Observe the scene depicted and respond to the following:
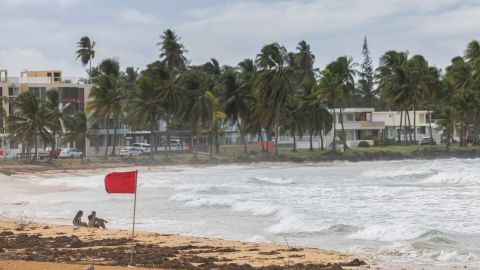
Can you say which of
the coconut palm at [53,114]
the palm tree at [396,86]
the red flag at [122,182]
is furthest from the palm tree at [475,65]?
the red flag at [122,182]

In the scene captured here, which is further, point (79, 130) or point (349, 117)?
point (349, 117)

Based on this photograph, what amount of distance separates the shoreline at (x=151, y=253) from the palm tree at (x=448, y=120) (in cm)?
7335

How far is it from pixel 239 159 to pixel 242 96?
8536 mm

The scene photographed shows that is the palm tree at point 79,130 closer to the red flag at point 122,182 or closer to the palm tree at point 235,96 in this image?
the palm tree at point 235,96

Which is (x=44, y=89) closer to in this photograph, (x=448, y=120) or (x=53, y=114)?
(x=53, y=114)

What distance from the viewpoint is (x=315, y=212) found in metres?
25.1

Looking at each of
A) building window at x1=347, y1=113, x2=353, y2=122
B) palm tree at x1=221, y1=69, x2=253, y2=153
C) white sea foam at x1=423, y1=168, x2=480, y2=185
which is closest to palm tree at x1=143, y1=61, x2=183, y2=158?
palm tree at x1=221, y1=69, x2=253, y2=153

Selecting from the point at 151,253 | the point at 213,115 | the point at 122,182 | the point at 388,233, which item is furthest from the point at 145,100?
the point at 122,182

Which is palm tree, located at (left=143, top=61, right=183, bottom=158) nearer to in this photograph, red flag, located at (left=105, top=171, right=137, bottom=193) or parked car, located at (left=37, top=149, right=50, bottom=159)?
parked car, located at (left=37, top=149, right=50, bottom=159)

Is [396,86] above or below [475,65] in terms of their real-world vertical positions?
below

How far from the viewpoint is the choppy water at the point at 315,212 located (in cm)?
1700

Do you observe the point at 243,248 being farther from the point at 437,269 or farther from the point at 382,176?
the point at 382,176

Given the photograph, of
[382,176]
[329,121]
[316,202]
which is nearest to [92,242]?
[316,202]

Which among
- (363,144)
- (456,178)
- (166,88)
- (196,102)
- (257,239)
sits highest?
(166,88)
